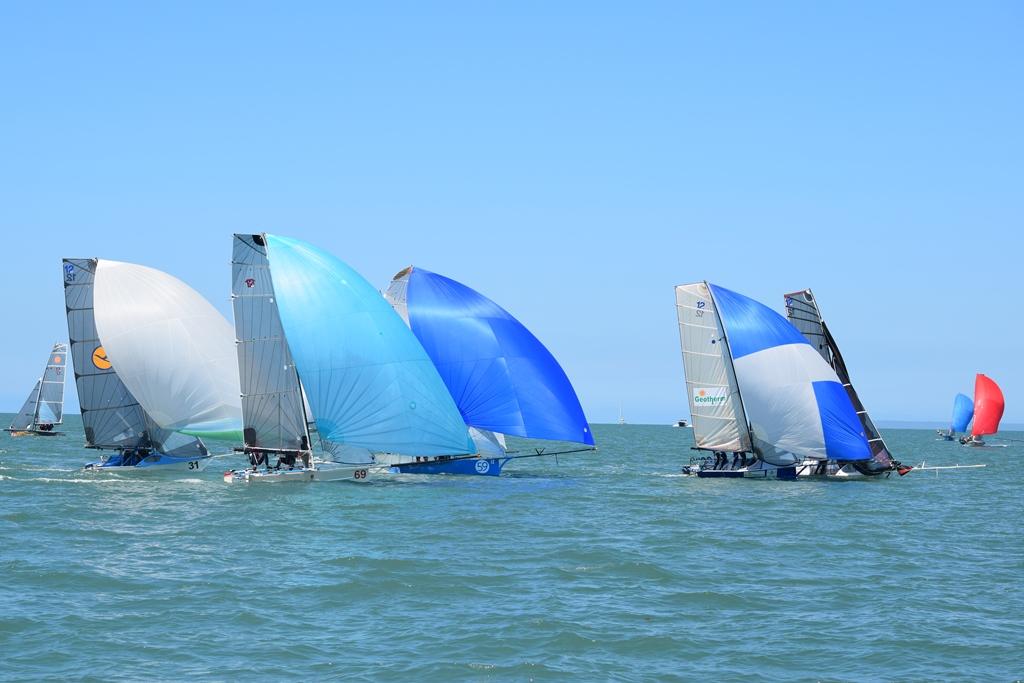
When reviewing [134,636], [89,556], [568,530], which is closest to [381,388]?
[568,530]

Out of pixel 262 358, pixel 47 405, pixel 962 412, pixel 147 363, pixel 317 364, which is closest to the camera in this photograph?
pixel 317 364

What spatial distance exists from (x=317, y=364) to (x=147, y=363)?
822cm

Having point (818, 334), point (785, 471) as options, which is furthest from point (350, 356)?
point (818, 334)

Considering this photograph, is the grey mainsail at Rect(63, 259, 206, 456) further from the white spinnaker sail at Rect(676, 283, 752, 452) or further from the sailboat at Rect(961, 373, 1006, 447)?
the sailboat at Rect(961, 373, 1006, 447)

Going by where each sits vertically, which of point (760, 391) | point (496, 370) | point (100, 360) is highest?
point (496, 370)

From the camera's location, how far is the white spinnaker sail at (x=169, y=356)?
132 ft

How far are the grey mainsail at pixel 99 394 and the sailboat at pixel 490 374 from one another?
31.3 ft

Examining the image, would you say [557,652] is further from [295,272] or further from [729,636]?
[295,272]

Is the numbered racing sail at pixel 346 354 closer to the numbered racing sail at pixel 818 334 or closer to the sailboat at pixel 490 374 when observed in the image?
the sailboat at pixel 490 374

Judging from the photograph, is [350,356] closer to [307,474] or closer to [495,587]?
[307,474]

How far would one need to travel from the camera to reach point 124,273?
41500mm

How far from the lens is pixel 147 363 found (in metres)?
40.2

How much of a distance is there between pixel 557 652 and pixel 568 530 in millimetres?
12410

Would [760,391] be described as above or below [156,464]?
above
